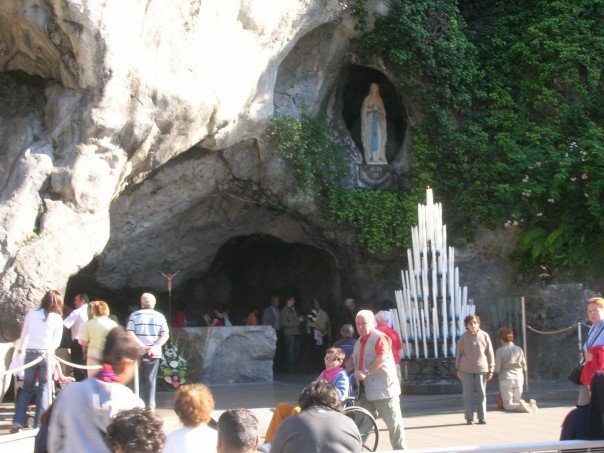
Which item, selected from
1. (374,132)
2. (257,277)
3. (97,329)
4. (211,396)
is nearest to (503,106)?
(374,132)

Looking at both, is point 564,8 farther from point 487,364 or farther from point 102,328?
point 102,328

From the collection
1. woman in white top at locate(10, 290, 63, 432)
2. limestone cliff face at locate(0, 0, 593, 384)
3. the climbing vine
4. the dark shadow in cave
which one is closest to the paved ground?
woman in white top at locate(10, 290, 63, 432)

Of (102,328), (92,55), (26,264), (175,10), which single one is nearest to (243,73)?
(175,10)

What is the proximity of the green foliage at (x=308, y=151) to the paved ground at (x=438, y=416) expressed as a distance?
12.5 ft

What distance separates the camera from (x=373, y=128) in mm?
18188

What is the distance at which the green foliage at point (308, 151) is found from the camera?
1623 cm

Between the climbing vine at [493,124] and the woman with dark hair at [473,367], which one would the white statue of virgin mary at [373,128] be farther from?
the woman with dark hair at [473,367]

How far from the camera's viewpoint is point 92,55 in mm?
12648

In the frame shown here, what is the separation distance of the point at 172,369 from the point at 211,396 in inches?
393

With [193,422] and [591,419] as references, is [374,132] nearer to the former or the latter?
[591,419]

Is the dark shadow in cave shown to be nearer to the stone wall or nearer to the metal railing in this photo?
the stone wall

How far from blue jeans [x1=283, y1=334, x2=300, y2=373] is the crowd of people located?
3069 millimetres

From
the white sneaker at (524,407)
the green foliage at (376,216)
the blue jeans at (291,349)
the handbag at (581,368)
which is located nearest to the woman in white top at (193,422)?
the handbag at (581,368)

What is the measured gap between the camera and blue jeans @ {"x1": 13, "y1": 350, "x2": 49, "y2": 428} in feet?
32.2
